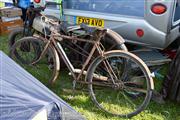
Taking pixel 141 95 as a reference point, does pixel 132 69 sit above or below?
above

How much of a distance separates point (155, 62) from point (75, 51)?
1161 mm

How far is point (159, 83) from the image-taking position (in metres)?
4.05

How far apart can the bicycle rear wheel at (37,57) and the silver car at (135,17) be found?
84 centimetres

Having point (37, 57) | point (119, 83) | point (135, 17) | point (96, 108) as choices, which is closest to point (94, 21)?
point (135, 17)

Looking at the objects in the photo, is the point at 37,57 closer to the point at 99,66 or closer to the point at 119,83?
the point at 99,66

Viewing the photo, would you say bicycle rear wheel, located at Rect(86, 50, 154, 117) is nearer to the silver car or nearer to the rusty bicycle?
the rusty bicycle

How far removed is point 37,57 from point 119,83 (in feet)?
4.05

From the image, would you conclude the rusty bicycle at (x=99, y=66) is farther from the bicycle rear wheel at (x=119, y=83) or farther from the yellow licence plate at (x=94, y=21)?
the yellow licence plate at (x=94, y=21)

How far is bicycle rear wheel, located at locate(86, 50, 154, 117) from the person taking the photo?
3240 millimetres

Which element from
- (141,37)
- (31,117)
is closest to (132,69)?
(141,37)

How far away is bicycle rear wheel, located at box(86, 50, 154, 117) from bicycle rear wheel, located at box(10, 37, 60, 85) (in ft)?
1.79

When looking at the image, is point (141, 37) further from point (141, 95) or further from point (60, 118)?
point (60, 118)

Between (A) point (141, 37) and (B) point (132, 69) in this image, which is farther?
(A) point (141, 37)

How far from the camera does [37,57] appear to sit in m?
3.93
